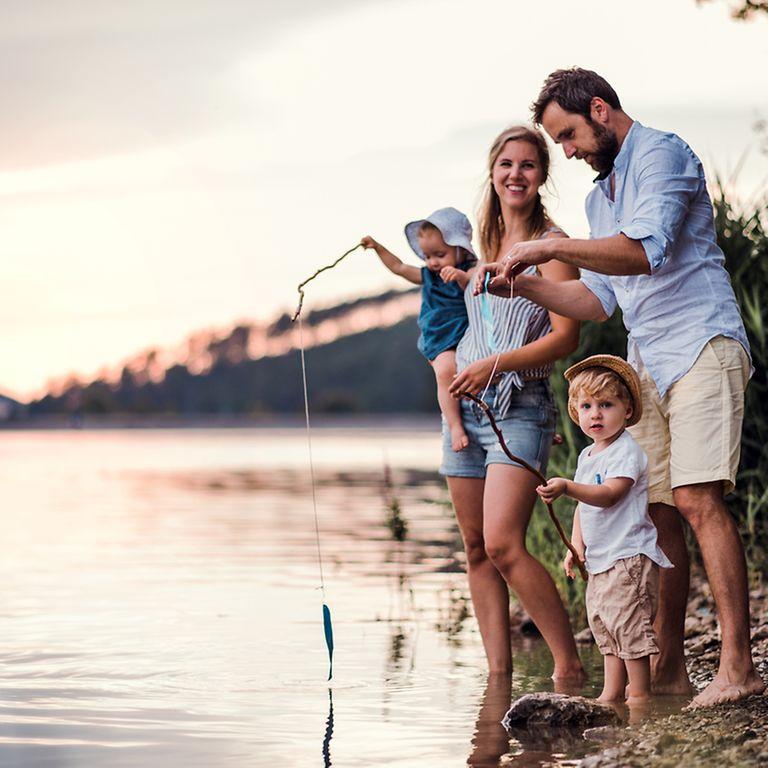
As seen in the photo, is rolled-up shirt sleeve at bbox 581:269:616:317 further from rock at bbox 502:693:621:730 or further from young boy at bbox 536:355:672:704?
rock at bbox 502:693:621:730

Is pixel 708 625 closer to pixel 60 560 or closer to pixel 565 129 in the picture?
pixel 565 129

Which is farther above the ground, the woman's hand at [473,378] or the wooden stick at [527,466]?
the woman's hand at [473,378]

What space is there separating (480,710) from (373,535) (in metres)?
7.30

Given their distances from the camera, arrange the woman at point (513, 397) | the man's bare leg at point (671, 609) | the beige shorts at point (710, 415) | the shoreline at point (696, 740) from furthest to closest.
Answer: the woman at point (513, 397), the man's bare leg at point (671, 609), the beige shorts at point (710, 415), the shoreline at point (696, 740)

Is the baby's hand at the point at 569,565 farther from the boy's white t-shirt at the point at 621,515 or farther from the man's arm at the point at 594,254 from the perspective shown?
the man's arm at the point at 594,254

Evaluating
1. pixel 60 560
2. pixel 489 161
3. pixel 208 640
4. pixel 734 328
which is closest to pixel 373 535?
pixel 60 560

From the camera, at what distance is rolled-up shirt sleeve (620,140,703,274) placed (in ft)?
15.6

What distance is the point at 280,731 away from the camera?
498cm

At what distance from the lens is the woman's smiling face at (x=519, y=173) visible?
565 centimetres

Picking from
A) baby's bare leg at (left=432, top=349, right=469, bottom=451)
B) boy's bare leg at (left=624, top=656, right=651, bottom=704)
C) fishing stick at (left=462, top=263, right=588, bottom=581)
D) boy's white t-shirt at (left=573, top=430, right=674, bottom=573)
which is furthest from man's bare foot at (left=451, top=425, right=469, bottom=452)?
boy's bare leg at (left=624, top=656, right=651, bottom=704)

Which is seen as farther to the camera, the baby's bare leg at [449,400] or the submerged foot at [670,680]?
the baby's bare leg at [449,400]

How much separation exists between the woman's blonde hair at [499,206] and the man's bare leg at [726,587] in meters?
1.28

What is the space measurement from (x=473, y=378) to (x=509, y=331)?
33 centimetres

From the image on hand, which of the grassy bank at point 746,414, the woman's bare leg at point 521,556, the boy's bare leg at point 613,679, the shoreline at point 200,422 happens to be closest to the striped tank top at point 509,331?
the woman's bare leg at point 521,556
